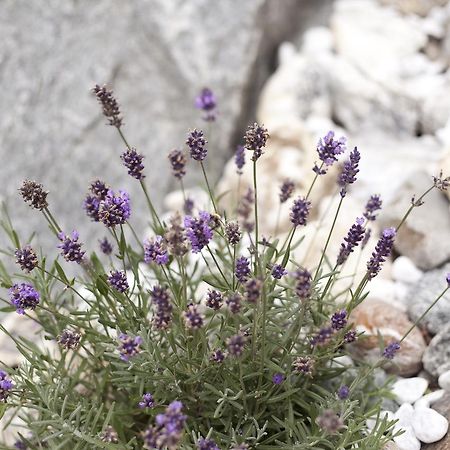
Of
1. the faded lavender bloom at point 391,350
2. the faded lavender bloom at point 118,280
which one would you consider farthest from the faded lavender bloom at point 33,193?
the faded lavender bloom at point 391,350

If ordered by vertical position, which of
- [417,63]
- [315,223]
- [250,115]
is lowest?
[315,223]

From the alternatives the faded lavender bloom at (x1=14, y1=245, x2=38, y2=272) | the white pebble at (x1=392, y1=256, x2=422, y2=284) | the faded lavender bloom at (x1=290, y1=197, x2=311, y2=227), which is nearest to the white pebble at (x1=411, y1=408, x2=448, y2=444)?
the white pebble at (x1=392, y1=256, x2=422, y2=284)

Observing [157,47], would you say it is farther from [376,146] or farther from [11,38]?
[376,146]

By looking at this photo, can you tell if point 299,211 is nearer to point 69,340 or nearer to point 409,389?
point 69,340

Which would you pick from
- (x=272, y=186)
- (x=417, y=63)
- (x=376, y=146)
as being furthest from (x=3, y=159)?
(x=417, y=63)

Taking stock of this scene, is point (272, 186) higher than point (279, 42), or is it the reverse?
point (279, 42)

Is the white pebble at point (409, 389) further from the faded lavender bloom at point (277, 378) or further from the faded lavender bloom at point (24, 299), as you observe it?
the faded lavender bloom at point (24, 299)

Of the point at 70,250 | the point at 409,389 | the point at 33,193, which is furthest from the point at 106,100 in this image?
the point at 409,389
